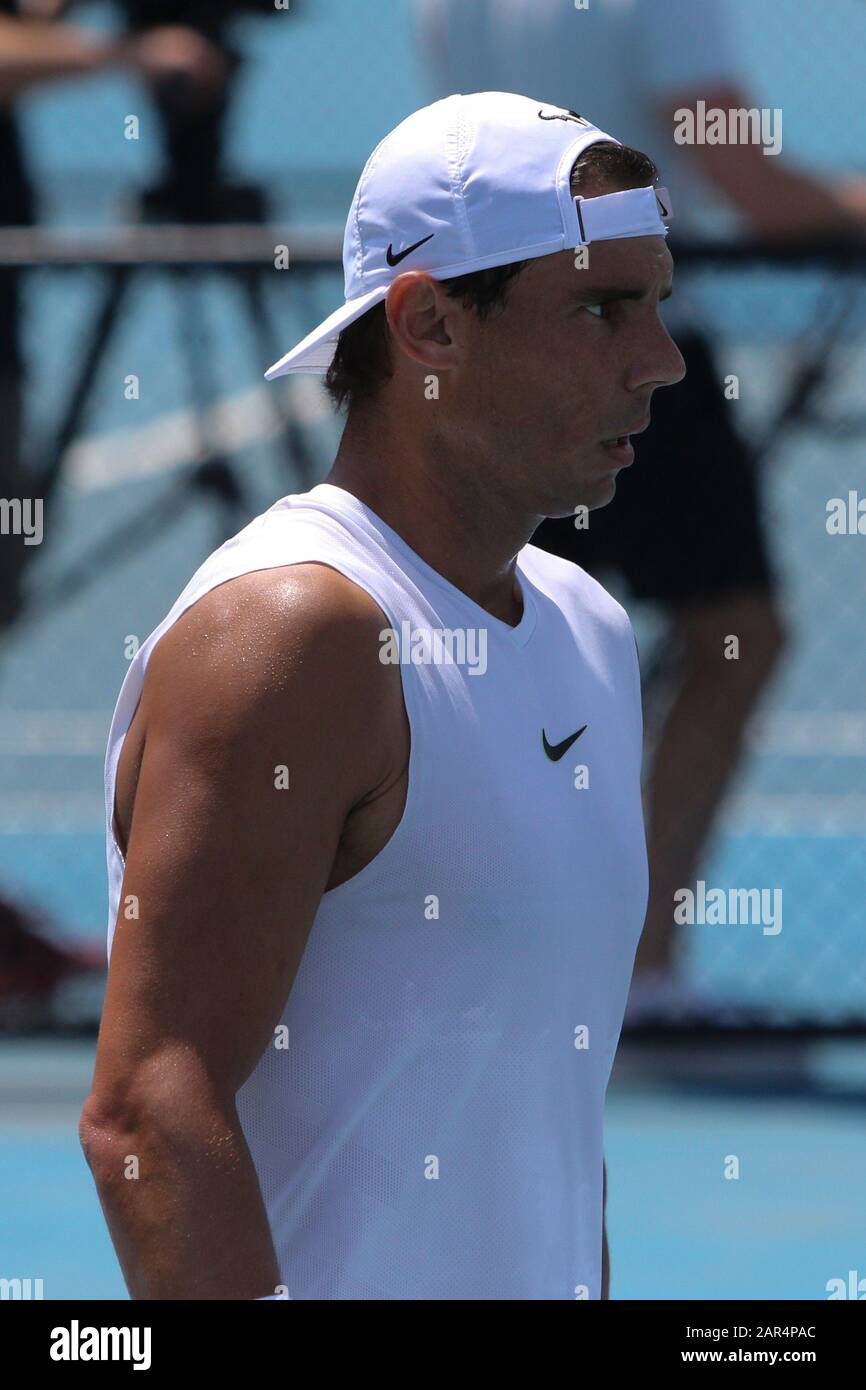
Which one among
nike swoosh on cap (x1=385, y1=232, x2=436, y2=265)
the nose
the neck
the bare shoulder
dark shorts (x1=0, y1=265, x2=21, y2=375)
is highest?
dark shorts (x1=0, y1=265, x2=21, y2=375)

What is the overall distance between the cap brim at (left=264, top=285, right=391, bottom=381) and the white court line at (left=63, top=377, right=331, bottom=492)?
2576 millimetres

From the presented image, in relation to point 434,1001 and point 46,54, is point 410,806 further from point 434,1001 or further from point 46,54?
point 46,54

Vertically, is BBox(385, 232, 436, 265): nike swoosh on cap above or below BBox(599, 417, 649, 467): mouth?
above

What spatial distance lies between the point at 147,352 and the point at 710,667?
2593mm

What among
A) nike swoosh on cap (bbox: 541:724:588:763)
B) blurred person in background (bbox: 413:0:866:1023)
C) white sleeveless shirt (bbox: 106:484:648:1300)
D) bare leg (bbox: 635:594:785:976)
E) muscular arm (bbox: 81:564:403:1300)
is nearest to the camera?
muscular arm (bbox: 81:564:403:1300)

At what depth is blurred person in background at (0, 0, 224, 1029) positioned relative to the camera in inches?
183

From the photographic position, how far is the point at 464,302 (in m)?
1.63

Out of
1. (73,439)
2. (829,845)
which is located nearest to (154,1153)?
(73,439)

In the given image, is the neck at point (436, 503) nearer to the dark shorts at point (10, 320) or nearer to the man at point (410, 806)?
the man at point (410, 806)

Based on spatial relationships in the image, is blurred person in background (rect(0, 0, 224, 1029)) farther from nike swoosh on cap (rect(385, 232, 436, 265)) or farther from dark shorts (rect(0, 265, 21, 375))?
nike swoosh on cap (rect(385, 232, 436, 265))

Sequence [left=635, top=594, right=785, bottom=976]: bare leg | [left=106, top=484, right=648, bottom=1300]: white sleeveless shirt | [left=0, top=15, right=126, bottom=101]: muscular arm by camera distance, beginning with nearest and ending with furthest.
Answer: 1. [left=106, top=484, right=648, bottom=1300]: white sleeveless shirt
2. [left=635, top=594, right=785, bottom=976]: bare leg
3. [left=0, top=15, right=126, bottom=101]: muscular arm

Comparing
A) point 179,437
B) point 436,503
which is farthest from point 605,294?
point 179,437

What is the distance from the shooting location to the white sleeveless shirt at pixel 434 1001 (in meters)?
1.49

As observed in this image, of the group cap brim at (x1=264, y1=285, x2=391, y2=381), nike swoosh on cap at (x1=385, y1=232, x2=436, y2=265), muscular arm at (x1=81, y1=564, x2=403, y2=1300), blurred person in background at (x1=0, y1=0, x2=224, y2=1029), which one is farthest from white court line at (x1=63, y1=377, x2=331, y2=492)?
muscular arm at (x1=81, y1=564, x2=403, y2=1300)
